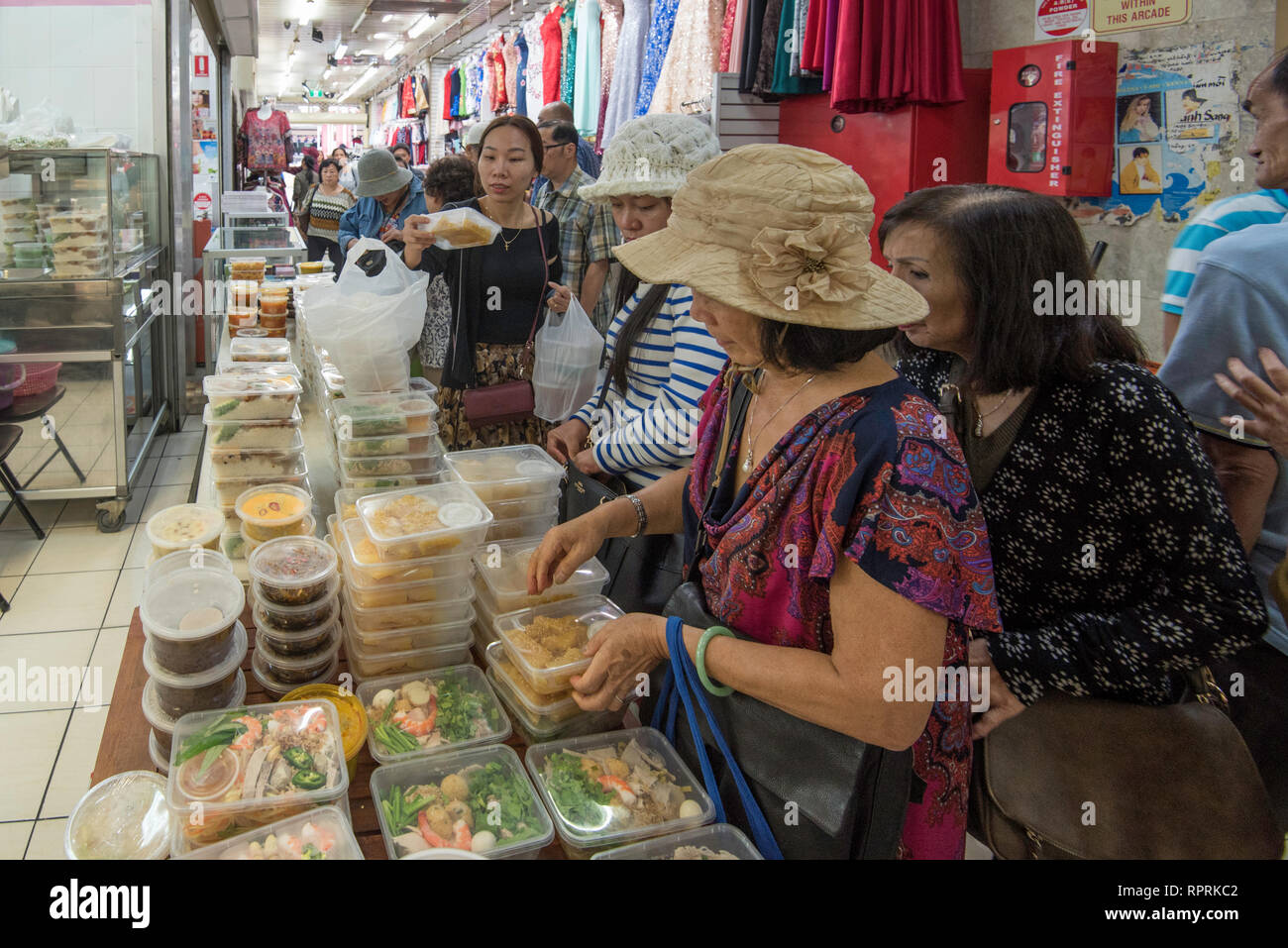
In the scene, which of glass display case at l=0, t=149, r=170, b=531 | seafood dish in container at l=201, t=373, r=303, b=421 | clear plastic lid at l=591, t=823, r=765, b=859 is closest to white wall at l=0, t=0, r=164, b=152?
glass display case at l=0, t=149, r=170, b=531

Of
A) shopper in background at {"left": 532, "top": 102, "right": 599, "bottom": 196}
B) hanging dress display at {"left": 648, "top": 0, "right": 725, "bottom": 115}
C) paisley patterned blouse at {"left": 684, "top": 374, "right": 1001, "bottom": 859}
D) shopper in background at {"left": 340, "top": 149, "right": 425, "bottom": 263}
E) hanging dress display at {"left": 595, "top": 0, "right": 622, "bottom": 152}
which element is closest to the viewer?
paisley patterned blouse at {"left": 684, "top": 374, "right": 1001, "bottom": 859}

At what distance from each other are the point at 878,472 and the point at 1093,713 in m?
0.71

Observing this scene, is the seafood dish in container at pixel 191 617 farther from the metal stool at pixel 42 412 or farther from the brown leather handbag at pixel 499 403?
the metal stool at pixel 42 412

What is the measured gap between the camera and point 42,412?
16.4ft

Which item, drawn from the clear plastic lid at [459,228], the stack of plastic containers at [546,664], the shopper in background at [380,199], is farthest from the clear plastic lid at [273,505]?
the shopper in background at [380,199]

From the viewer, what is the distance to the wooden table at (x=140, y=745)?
4.81ft

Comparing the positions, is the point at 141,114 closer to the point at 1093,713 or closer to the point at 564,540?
the point at 564,540

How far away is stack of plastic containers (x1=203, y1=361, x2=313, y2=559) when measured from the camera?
8.84 ft

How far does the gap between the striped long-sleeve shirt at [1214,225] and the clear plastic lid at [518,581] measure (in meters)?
1.50

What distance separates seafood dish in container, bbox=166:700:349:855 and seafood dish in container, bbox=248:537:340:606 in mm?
293

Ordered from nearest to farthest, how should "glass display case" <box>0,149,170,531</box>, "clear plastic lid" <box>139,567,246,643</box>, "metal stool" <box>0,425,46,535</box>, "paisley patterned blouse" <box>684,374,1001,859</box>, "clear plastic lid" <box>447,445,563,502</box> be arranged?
1. "paisley patterned blouse" <box>684,374,1001,859</box>
2. "clear plastic lid" <box>139,567,246,643</box>
3. "clear plastic lid" <box>447,445,563,502</box>
4. "metal stool" <box>0,425,46,535</box>
5. "glass display case" <box>0,149,170,531</box>

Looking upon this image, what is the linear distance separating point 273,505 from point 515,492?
2.00 feet

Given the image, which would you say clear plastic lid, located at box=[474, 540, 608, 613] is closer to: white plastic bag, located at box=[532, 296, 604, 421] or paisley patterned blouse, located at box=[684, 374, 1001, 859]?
paisley patterned blouse, located at box=[684, 374, 1001, 859]
